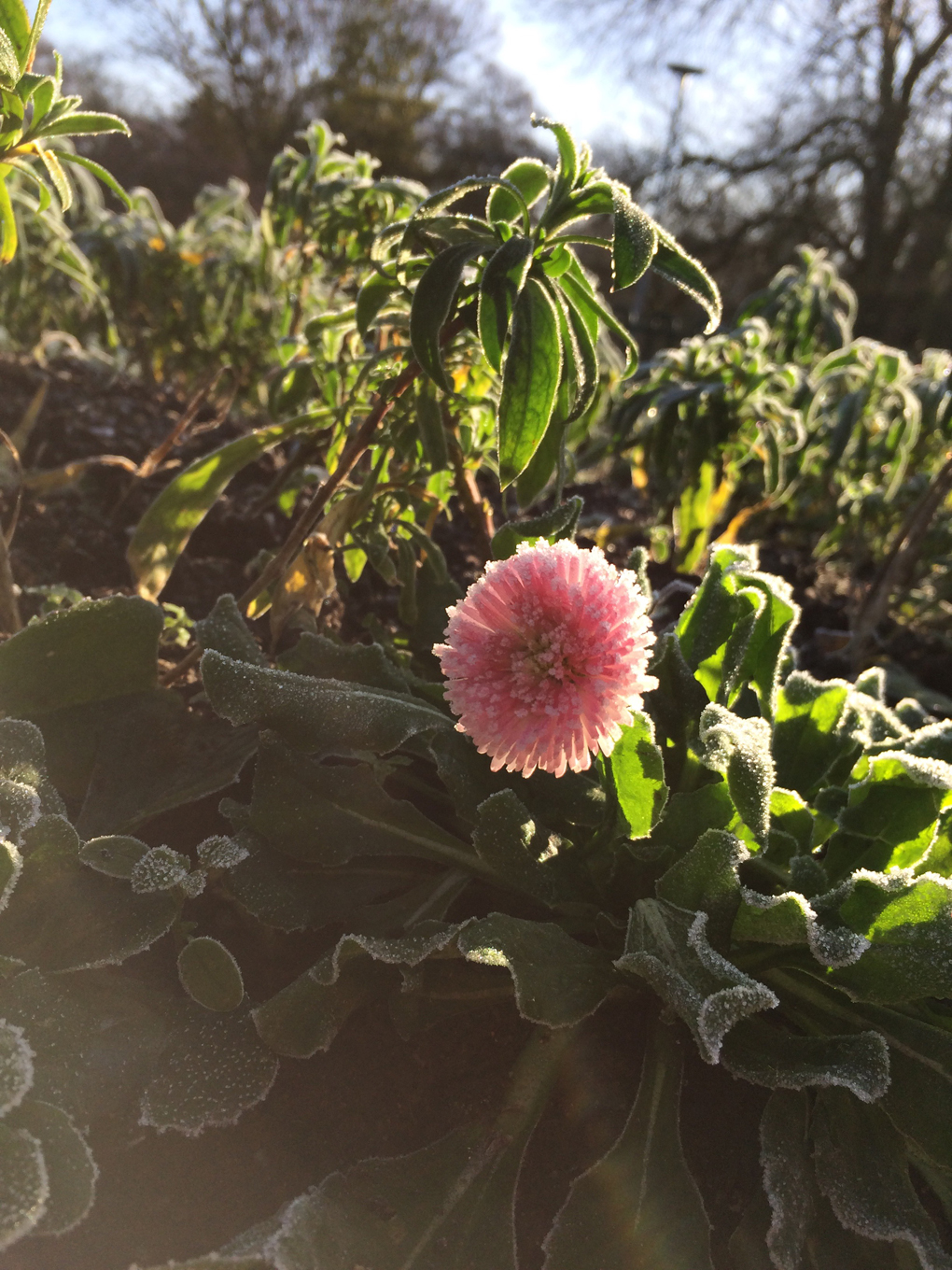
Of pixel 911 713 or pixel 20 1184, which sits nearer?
pixel 20 1184

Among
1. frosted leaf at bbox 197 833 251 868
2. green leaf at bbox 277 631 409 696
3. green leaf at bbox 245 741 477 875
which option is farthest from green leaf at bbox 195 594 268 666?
frosted leaf at bbox 197 833 251 868

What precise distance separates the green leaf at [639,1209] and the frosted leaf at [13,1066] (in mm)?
612

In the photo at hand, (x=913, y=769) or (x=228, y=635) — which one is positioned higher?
(x=913, y=769)

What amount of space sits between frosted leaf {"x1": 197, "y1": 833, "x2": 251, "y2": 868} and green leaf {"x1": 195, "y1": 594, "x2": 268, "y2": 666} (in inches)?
12.6

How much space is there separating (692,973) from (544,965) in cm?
18

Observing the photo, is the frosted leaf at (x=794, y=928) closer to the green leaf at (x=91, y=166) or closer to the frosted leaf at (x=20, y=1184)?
the frosted leaf at (x=20, y=1184)

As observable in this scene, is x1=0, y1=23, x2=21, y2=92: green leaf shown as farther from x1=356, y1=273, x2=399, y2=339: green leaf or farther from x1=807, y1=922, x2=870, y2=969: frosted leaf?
x1=807, y1=922, x2=870, y2=969: frosted leaf

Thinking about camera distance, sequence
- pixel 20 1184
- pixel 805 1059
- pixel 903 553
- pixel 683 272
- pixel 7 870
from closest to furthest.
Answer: pixel 20 1184
pixel 7 870
pixel 805 1059
pixel 683 272
pixel 903 553

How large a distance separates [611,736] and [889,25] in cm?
1734

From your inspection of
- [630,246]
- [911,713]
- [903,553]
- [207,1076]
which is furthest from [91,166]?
[903,553]

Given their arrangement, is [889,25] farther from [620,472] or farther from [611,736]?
[611,736]

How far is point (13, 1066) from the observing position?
98 cm

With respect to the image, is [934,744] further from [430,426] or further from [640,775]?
[430,426]

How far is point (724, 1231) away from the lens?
1.18m
